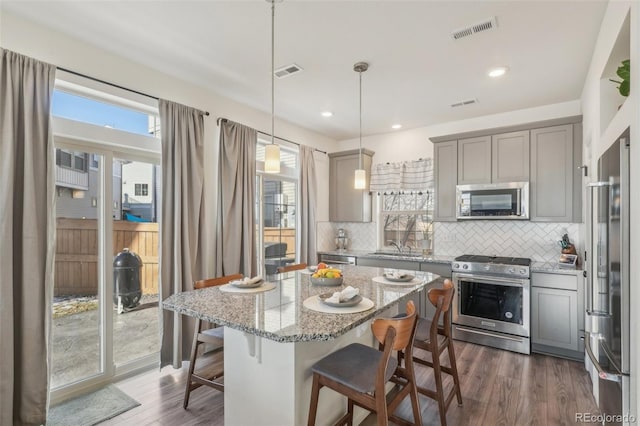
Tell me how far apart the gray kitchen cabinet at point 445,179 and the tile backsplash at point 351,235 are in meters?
1.21

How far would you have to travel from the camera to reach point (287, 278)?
268cm

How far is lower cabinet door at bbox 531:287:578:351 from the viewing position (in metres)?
3.23

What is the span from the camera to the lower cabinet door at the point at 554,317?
3.23m

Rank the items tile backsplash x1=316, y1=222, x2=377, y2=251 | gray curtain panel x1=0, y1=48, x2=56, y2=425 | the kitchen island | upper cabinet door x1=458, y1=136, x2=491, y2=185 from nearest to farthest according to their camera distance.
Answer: the kitchen island, gray curtain panel x1=0, y1=48, x2=56, y2=425, upper cabinet door x1=458, y1=136, x2=491, y2=185, tile backsplash x1=316, y1=222, x2=377, y2=251

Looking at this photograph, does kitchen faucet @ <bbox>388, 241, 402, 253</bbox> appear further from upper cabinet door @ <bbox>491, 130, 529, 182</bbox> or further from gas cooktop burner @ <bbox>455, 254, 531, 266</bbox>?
upper cabinet door @ <bbox>491, 130, 529, 182</bbox>

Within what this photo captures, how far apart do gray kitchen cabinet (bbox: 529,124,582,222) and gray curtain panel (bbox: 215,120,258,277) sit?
3.39 metres

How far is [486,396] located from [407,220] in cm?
285

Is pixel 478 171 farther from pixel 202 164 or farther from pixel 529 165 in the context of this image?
pixel 202 164

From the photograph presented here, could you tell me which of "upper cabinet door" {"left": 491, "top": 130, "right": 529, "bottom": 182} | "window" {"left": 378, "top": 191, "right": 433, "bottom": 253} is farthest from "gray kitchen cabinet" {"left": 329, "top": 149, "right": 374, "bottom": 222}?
"upper cabinet door" {"left": 491, "top": 130, "right": 529, "bottom": 182}

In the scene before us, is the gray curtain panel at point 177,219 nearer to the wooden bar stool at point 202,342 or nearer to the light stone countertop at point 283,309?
the wooden bar stool at point 202,342

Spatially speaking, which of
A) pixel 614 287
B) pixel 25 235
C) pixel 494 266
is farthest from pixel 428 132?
pixel 25 235

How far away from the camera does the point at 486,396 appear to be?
258 centimetres

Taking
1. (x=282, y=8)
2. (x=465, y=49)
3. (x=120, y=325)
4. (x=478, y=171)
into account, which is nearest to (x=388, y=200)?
(x=478, y=171)

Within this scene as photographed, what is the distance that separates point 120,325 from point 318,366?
2259mm
